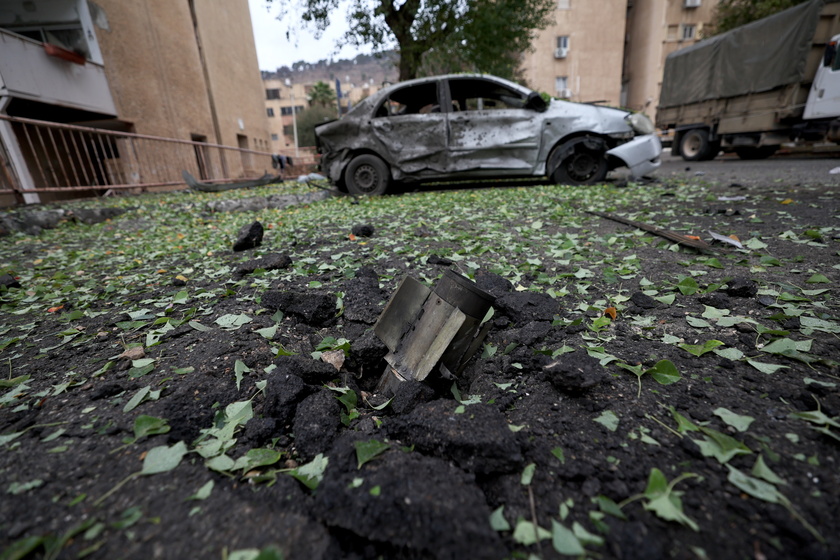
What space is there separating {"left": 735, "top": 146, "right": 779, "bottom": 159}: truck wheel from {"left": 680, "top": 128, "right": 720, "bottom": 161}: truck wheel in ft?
2.10

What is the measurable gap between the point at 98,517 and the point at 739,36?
14.4 meters

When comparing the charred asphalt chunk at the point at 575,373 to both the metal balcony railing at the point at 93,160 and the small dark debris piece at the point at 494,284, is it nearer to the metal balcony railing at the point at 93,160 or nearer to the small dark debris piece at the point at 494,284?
the small dark debris piece at the point at 494,284

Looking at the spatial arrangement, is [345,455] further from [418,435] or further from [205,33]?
[205,33]

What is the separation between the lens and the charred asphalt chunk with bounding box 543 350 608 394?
4.45ft

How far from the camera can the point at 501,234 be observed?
3594 millimetres

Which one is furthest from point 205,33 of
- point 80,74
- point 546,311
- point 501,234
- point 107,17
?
point 546,311

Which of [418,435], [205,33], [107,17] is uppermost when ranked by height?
[205,33]

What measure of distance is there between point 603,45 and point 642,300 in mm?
32123

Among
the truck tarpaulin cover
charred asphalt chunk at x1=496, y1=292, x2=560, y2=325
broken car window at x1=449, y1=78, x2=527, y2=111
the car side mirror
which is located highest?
the truck tarpaulin cover

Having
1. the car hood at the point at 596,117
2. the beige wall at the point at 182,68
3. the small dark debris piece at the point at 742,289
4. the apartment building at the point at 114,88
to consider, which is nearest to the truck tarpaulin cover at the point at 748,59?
the car hood at the point at 596,117

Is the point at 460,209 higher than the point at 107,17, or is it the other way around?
the point at 107,17

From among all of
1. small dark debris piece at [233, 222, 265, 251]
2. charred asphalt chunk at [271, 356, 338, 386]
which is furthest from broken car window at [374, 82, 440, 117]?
charred asphalt chunk at [271, 356, 338, 386]

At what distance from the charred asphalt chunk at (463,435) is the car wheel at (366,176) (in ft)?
19.2

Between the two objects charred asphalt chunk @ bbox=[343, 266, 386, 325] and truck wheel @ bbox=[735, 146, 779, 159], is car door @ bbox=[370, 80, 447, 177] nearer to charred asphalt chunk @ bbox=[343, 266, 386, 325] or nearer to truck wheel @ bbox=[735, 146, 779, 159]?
charred asphalt chunk @ bbox=[343, 266, 386, 325]
